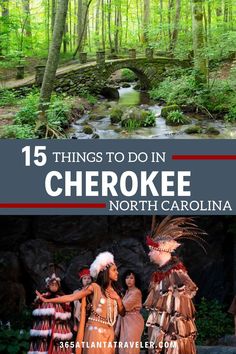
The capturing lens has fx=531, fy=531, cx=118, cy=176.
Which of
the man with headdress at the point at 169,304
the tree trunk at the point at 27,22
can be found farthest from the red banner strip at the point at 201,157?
the tree trunk at the point at 27,22

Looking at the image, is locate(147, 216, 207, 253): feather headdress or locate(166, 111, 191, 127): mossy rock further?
locate(166, 111, 191, 127): mossy rock

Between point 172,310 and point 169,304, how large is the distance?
0.24 feet

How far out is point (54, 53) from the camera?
35.4 ft

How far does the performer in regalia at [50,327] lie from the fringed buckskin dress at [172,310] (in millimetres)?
1116

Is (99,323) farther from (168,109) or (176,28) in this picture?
(176,28)

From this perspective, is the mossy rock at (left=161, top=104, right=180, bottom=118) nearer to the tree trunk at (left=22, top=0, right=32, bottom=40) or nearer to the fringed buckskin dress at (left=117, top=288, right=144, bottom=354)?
the tree trunk at (left=22, top=0, right=32, bottom=40)

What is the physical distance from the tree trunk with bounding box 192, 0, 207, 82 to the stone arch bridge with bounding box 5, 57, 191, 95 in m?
2.79

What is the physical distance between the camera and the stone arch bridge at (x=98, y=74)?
14.7m

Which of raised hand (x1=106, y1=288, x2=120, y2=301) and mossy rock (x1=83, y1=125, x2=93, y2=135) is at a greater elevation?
mossy rock (x1=83, y1=125, x2=93, y2=135)

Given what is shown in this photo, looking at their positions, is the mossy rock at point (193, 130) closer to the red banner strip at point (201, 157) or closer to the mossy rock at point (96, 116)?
the mossy rock at point (96, 116)

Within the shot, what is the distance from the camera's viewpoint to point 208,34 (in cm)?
1609

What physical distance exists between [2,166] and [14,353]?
249 centimetres

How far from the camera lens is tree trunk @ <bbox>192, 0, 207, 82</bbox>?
14.1m

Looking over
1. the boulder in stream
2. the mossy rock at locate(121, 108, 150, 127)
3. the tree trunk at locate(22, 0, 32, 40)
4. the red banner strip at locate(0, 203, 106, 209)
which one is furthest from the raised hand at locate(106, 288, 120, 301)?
the boulder in stream
